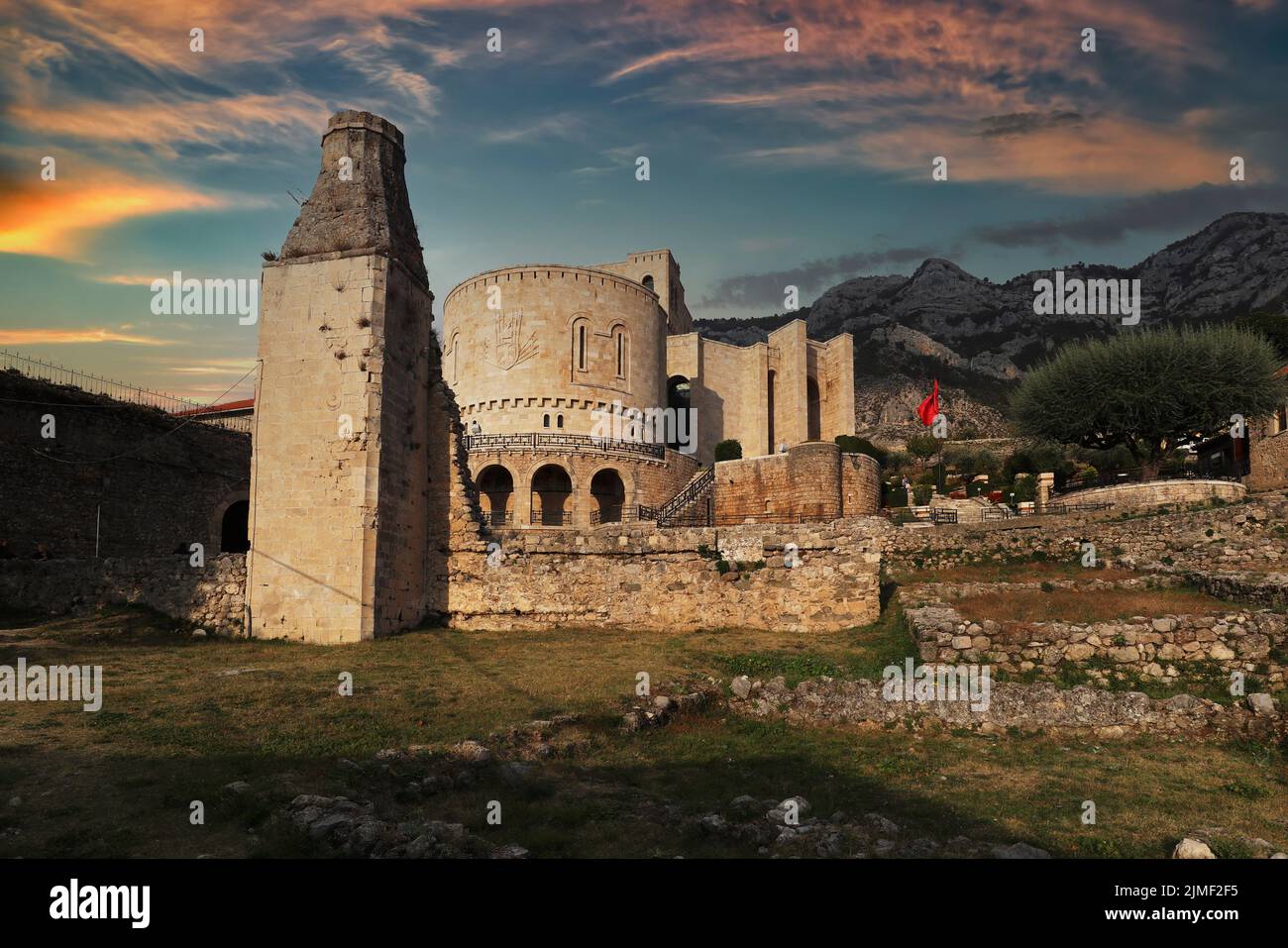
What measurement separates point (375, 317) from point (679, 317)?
47.4 metres

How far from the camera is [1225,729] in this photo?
10.5m

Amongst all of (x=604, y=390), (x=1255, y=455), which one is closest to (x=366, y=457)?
(x=1255, y=455)

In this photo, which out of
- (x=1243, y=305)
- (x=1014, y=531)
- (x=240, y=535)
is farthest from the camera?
(x=1243, y=305)

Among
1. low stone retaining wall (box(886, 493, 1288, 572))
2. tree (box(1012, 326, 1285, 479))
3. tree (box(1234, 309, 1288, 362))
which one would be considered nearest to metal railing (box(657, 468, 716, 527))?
low stone retaining wall (box(886, 493, 1288, 572))

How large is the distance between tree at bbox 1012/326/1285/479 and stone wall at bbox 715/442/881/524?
782cm

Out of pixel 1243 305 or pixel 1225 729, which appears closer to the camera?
pixel 1225 729

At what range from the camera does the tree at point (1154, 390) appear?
31.3 metres

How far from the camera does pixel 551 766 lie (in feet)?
30.2

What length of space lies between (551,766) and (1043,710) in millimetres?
6818

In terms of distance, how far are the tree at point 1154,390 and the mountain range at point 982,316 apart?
135ft

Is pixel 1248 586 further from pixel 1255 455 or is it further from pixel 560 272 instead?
pixel 560 272
